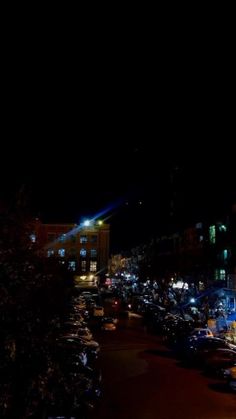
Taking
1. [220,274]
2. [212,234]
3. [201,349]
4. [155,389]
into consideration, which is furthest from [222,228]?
[155,389]

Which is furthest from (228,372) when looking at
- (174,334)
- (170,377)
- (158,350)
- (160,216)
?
(160,216)

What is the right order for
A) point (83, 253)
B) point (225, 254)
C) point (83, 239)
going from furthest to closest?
1. point (83, 239)
2. point (83, 253)
3. point (225, 254)

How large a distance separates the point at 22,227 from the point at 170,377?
17.1m

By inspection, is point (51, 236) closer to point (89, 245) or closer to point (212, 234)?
point (89, 245)

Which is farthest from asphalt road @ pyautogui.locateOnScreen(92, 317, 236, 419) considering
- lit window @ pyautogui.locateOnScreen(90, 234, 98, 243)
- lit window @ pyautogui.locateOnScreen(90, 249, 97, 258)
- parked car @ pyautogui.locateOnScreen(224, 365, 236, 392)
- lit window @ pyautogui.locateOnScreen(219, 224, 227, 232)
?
lit window @ pyautogui.locateOnScreen(90, 234, 98, 243)

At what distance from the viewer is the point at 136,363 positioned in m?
25.5

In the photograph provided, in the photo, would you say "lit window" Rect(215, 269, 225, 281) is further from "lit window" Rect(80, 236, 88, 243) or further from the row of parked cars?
"lit window" Rect(80, 236, 88, 243)

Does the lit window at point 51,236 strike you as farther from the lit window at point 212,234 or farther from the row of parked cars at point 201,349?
A: the row of parked cars at point 201,349

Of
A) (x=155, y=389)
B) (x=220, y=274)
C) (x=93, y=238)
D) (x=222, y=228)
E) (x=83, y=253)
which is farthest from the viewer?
(x=93, y=238)

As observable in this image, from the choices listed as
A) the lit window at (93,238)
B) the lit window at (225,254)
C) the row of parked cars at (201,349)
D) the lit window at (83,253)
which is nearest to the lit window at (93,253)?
the lit window at (83,253)

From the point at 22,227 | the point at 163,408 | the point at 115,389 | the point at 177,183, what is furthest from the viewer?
the point at 177,183

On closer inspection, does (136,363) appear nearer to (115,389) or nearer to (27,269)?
(115,389)

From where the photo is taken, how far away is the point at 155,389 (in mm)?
19891

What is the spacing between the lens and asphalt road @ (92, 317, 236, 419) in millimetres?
16547
